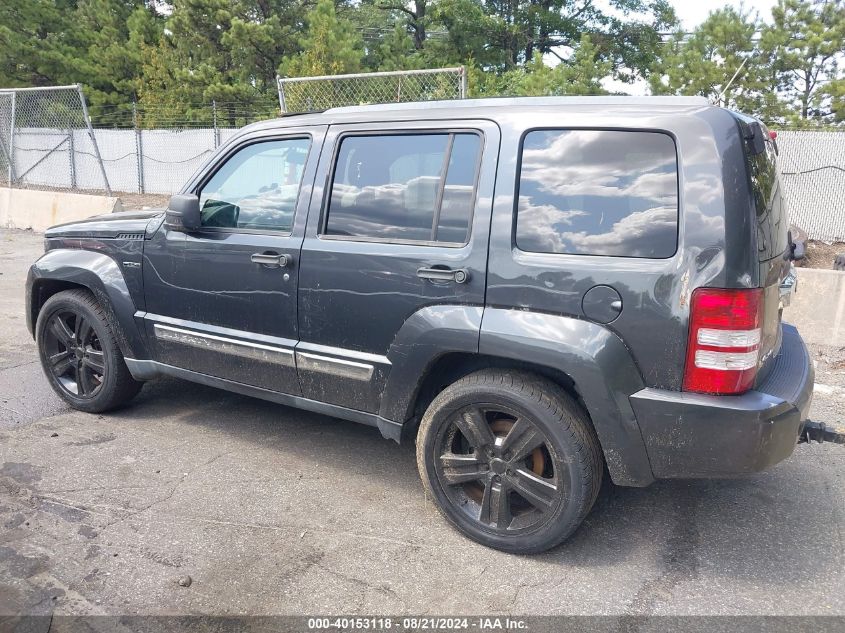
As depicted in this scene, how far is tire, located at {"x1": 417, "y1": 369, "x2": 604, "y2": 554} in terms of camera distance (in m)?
2.79

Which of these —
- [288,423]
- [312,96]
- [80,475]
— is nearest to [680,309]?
[288,423]

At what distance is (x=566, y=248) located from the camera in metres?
2.76

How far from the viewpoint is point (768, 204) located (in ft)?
8.97

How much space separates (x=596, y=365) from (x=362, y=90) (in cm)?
727

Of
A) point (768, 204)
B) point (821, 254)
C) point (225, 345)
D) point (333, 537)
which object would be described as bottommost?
point (333, 537)

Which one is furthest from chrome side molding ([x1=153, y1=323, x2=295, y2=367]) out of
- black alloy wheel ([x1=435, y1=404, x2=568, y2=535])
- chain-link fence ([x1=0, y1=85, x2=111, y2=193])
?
chain-link fence ([x1=0, y1=85, x2=111, y2=193])

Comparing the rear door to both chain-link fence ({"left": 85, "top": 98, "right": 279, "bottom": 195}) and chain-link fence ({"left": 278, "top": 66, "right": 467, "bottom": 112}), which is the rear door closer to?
chain-link fence ({"left": 278, "top": 66, "right": 467, "bottom": 112})

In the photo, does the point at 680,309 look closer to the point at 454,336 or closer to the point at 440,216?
the point at 454,336

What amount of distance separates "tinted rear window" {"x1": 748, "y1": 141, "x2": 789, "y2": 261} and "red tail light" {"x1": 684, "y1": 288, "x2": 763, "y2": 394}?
0.23 metres

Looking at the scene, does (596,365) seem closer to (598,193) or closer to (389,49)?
(598,193)

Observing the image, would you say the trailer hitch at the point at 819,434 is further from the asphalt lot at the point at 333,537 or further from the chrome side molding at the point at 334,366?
the chrome side molding at the point at 334,366

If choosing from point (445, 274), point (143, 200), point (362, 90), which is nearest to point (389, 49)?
point (143, 200)

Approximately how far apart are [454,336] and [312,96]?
722cm

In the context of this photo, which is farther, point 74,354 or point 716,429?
point 74,354
